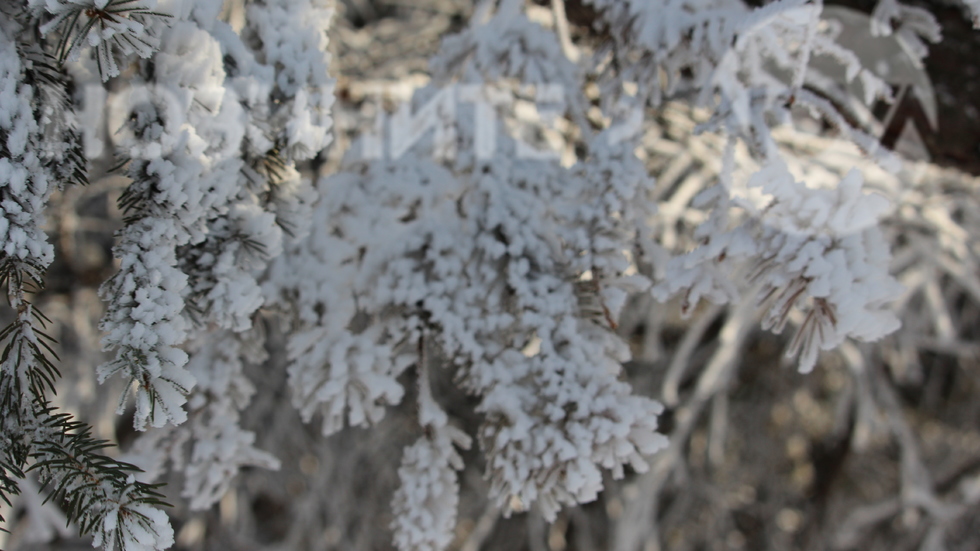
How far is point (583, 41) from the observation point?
2012 mm

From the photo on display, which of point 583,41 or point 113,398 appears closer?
point 583,41

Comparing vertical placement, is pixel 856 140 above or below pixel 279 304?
above

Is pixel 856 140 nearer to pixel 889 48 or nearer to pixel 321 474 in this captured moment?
pixel 889 48

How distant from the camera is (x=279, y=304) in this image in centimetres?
122

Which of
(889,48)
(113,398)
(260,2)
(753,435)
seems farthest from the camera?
(753,435)

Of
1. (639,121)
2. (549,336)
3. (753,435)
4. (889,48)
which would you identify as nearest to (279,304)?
(549,336)

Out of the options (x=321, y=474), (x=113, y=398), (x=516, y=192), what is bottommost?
(x=321, y=474)

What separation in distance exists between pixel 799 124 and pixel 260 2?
1900 mm

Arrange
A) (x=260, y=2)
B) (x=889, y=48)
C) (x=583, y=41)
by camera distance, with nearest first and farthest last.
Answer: (x=260, y=2)
(x=889, y=48)
(x=583, y=41)

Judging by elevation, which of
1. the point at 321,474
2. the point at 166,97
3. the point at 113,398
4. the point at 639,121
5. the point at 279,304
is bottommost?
the point at 321,474

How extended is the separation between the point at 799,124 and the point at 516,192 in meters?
1.46

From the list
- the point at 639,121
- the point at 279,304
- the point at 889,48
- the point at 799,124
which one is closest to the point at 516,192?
the point at 639,121

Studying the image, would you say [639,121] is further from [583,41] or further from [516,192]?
[583,41]

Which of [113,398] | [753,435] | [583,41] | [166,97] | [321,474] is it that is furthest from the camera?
[753,435]
